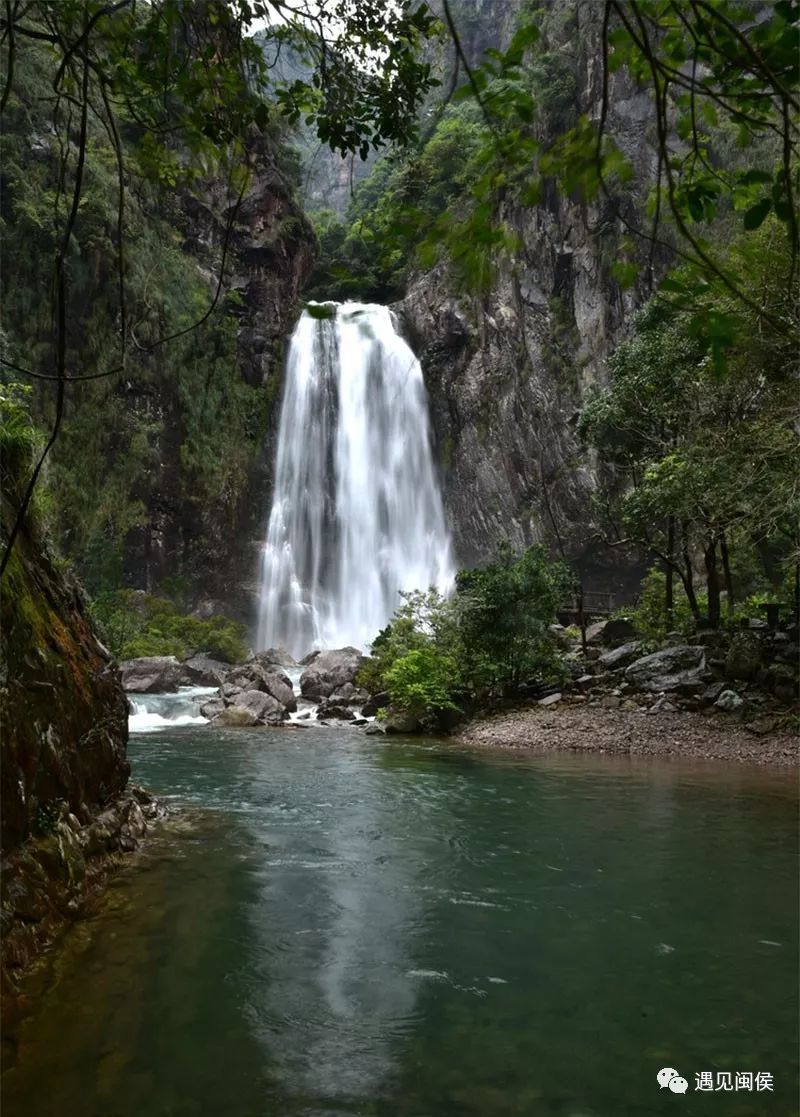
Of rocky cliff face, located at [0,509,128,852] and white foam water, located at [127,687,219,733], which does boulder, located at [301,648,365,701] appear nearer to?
white foam water, located at [127,687,219,733]

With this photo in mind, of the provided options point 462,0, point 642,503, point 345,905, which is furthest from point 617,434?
point 462,0

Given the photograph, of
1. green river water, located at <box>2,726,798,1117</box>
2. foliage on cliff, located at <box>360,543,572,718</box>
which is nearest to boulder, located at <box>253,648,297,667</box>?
foliage on cliff, located at <box>360,543,572,718</box>

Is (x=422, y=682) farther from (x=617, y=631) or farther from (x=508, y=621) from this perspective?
(x=617, y=631)

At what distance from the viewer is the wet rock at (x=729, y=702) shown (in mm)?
12297

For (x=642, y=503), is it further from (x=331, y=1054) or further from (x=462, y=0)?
(x=462, y=0)

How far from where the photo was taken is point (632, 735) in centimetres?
1223

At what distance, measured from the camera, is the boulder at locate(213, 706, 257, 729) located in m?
15.0

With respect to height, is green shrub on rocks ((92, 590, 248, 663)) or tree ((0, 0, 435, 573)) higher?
tree ((0, 0, 435, 573))

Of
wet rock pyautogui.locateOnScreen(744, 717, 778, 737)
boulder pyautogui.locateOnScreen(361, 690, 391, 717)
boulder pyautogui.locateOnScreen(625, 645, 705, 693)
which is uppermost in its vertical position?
boulder pyautogui.locateOnScreen(625, 645, 705, 693)

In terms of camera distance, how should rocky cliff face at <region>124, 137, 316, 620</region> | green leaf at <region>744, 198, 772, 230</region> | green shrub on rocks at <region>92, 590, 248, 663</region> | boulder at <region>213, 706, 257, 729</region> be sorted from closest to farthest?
1. green leaf at <region>744, 198, 772, 230</region>
2. boulder at <region>213, 706, 257, 729</region>
3. green shrub on rocks at <region>92, 590, 248, 663</region>
4. rocky cliff face at <region>124, 137, 316, 620</region>

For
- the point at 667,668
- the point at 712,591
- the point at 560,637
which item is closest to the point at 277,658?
the point at 560,637

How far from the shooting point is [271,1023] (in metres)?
3.06

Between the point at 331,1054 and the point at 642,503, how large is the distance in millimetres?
12764

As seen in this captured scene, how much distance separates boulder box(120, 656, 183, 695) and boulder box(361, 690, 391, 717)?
602cm
